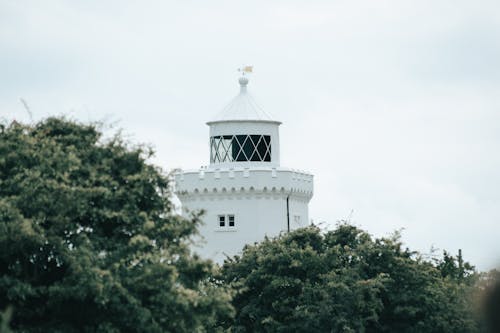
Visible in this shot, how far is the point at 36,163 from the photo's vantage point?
39.4 metres

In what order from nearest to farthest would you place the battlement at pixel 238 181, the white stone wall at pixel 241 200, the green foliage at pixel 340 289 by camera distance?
the green foliage at pixel 340 289 < the white stone wall at pixel 241 200 < the battlement at pixel 238 181

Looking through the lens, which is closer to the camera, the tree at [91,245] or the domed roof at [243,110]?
the tree at [91,245]

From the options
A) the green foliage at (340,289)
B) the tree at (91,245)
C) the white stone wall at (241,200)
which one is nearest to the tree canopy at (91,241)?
the tree at (91,245)

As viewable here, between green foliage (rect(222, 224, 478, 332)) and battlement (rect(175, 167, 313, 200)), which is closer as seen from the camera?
green foliage (rect(222, 224, 478, 332))

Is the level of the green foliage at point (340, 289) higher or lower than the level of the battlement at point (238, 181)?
lower

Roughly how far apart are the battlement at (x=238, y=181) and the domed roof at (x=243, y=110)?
280 cm

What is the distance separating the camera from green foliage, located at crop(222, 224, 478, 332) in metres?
57.8

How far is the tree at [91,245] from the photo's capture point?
36969 mm

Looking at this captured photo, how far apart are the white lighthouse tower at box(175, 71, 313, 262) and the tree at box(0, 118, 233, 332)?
37889 millimetres

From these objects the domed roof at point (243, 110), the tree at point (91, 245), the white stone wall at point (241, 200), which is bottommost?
the tree at point (91, 245)

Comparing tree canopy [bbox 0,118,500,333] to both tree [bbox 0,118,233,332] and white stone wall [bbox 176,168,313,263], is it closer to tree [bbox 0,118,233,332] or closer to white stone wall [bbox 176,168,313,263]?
tree [bbox 0,118,233,332]

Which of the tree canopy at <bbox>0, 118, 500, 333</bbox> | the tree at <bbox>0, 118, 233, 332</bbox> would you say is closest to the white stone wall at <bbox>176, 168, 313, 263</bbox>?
the tree canopy at <bbox>0, 118, 500, 333</bbox>

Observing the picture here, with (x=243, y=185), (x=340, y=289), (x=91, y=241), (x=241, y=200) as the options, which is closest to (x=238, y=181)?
(x=243, y=185)

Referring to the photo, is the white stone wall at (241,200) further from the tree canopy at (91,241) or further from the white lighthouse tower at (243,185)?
the tree canopy at (91,241)
